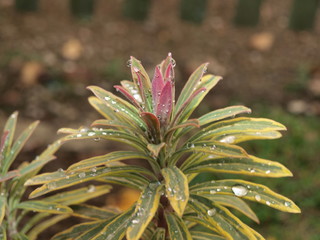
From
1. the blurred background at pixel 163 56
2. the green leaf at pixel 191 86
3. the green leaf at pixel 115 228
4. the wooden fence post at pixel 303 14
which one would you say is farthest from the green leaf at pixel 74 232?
the wooden fence post at pixel 303 14

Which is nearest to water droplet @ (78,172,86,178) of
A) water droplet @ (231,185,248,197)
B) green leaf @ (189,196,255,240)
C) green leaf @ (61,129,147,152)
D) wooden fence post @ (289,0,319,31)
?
green leaf @ (61,129,147,152)

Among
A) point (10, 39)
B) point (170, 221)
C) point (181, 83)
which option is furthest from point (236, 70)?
point (170, 221)

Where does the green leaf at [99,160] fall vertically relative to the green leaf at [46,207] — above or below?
above

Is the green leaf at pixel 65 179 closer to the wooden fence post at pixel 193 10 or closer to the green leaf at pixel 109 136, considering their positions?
the green leaf at pixel 109 136

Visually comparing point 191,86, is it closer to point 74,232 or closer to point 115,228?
point 115,228

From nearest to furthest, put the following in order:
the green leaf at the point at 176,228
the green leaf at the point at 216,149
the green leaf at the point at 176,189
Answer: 1. the green leaf at the point at 176,189
2. the green leaf at the point at 216,149
3. the green leaf at the point at 176,228

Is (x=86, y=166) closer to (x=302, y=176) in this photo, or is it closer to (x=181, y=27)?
(x=302, y=176)

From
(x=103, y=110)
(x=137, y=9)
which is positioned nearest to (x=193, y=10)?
(x=137, y=9)
